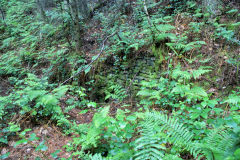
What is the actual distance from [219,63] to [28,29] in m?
9.50

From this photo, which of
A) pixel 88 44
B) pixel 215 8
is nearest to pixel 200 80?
pixel 215 8

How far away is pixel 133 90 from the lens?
4.49 meters

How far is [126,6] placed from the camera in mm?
7070

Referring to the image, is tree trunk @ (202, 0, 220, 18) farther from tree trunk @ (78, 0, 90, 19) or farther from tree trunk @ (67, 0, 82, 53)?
tree trunk @ (78, 0, 90, 19)

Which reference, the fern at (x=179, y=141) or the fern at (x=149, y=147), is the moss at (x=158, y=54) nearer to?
the fern at (x=179, y=141)

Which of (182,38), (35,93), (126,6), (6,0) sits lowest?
(35,93)

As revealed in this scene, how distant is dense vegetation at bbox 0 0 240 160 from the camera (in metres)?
1.79

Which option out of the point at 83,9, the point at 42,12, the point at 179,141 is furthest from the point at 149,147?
the point at 42,12

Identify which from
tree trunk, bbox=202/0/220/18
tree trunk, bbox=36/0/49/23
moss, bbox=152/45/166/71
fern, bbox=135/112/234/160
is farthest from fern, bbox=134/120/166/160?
tree trunk, bbox=36/0/49/23

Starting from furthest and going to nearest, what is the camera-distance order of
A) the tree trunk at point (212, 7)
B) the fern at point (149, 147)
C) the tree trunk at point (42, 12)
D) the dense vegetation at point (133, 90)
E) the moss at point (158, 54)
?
1. the tree trunk at point (42, 12)
2. the tree trunk at point (212, 7)
3. the moss at point (158, 54)
4. the dense vegetation at point (133, 90)
5. the fern at point (149, 147)

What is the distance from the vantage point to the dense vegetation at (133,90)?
5.86ft

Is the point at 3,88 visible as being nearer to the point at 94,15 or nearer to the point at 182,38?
the point at 94,15

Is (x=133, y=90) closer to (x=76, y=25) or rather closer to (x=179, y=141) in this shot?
(x=179, y=141)

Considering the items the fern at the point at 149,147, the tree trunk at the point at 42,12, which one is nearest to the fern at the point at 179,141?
the fern at the point at 149,147
